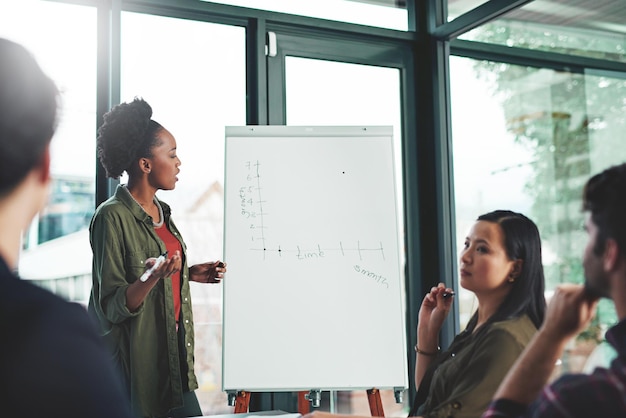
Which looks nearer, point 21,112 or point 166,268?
point 21,112

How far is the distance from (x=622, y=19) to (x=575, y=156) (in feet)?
2.02

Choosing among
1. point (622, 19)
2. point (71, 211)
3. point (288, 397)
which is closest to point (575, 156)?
point (622, 19)

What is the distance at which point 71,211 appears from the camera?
3197 millimetres

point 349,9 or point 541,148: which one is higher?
point 349,9

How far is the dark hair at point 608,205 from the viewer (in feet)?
4.10

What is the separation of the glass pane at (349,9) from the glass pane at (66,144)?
2.30 feet

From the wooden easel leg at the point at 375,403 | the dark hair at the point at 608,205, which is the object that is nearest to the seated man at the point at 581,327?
the dark hair at the point at 608,205

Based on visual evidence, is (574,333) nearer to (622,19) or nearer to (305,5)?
(622,19)

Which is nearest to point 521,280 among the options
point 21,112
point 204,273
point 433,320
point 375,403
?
point 433,320

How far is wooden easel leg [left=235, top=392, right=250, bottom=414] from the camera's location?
2871 mm

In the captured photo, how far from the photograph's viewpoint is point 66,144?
3.24 m

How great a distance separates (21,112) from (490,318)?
1440 millimetres

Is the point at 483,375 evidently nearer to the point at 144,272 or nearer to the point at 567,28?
Answer: the point at 144,272

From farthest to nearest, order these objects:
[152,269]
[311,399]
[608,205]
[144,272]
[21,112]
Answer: [311,399], [144,272], [152,269], [608,205], [21,112]
